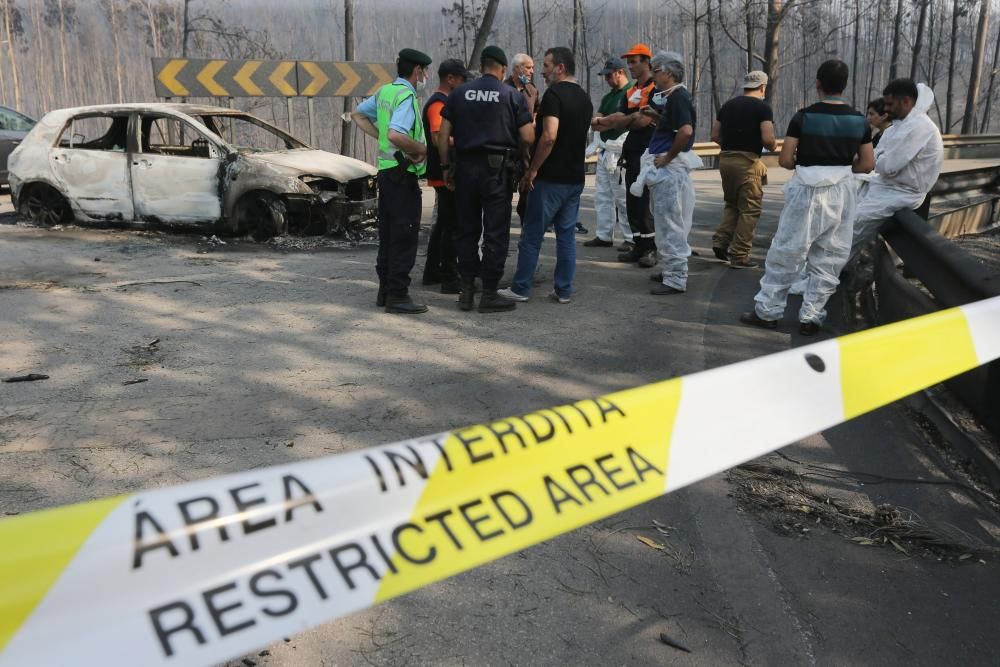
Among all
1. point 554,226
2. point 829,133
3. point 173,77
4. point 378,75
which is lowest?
point 554,226

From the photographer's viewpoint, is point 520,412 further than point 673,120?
No

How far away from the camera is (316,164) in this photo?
870 cm

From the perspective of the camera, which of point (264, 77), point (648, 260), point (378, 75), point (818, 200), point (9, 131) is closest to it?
point (818, 200)

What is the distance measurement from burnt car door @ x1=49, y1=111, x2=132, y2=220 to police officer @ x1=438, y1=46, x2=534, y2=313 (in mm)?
5040

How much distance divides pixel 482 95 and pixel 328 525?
15.8ft

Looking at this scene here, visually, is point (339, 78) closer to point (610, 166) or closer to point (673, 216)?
point (610, 166)

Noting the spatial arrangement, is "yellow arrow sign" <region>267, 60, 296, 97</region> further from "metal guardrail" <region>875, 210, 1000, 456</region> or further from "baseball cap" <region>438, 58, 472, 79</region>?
"metal guardrail" <region>875, 210, 1000, 456</region>

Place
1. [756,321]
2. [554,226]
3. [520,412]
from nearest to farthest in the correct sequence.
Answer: [520,412], [756,321], [554,226]

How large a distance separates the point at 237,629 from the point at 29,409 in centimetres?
355

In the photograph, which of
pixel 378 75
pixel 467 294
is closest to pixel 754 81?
pixel 467 294

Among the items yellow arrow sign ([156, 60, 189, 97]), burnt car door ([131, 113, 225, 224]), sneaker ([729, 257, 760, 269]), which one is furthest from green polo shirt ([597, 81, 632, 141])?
yellow arrow sign ([156, 60, 189, 97])

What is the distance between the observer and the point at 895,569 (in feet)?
8.73

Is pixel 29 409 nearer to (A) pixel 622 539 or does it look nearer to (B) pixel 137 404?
(B) pixel 137 404

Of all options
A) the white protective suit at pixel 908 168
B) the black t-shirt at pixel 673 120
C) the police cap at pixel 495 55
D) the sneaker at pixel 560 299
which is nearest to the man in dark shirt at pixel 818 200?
the white protective suit at pixel 908 168
